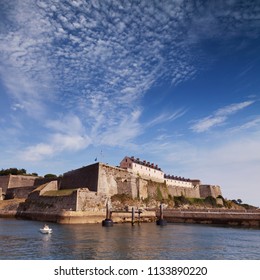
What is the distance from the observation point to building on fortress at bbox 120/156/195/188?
57.3m

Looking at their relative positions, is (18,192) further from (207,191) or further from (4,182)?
(207,191)

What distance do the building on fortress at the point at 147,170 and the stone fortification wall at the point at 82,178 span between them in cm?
1059

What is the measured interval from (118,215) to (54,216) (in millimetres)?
8177

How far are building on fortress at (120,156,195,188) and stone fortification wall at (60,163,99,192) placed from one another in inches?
417

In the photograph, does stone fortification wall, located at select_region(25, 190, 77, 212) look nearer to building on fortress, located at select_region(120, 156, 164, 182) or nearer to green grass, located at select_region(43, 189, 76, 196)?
green grass, located at select_region(43, 189, 76, 196)

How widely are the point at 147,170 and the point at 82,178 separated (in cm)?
1927

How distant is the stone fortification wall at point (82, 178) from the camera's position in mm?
43719

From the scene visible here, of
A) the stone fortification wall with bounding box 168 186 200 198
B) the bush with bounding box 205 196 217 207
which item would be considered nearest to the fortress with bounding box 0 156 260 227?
the stone fortification wall with bounding box 168 186 200 198

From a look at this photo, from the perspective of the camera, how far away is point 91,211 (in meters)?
37.5

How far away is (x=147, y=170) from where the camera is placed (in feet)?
204

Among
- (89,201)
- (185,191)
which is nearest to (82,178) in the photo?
(89,201)
